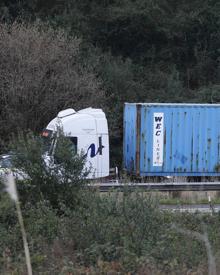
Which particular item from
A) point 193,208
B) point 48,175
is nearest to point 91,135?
point 193,208

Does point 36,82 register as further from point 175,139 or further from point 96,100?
point 175,139

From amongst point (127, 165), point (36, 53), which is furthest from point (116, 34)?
point (127, 165)

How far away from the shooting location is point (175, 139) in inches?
969

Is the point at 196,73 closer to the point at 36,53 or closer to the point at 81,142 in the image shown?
the point at 36,53

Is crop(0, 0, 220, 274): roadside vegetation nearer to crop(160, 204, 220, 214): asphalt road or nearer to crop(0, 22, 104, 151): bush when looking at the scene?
crop(0, 22, 104, 151): bush

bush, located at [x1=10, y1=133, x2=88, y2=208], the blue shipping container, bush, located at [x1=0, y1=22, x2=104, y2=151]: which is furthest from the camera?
bush, located at [x1=0, y1=22, x2=104, y2=151]

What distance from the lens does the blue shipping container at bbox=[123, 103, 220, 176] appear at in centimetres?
2433

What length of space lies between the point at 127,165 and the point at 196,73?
19824mm

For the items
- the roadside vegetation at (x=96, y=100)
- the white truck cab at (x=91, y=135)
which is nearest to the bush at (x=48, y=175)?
the roadside vegetation at (x=96, y=100)

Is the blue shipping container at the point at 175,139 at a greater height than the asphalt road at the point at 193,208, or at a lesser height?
greater

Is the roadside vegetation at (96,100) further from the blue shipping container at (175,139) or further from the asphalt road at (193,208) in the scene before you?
the blue shipping container at (175,139)

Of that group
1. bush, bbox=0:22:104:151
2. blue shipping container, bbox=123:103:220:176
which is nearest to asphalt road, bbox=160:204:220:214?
blue shipping container, bbox=123:103:220:176

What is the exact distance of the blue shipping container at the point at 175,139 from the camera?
24.3 m

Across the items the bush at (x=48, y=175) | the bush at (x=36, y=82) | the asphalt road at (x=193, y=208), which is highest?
the bush at (x=36, y=82)
